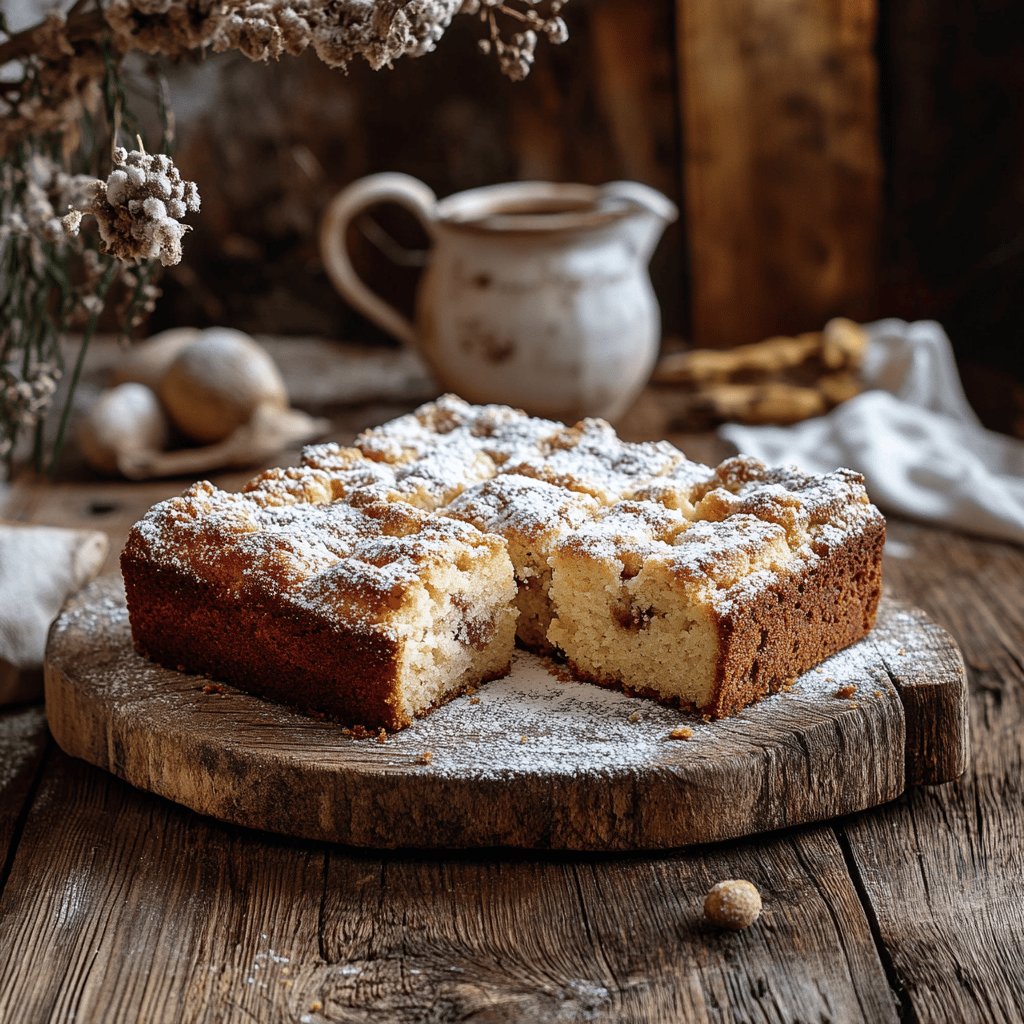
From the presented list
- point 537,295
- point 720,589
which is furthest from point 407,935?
point 537,295

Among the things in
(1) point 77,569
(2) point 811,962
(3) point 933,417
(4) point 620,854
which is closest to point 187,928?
(4) point 620,854

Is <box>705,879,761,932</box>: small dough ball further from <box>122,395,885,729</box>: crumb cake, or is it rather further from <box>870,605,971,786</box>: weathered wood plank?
<box>870,605,971,786</box>: weathered wood plank

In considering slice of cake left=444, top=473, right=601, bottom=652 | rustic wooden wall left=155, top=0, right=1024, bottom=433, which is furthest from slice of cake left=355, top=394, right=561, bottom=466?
rustic wooden wall left=155, top=0, right=1024, bottom=433

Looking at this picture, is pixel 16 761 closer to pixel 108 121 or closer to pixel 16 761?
pixel 16 761

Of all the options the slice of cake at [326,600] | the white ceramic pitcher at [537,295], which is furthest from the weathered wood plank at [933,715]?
the white ceramic pitcher at [537,295]

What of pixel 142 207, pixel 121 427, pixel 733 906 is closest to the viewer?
pixel 142 207

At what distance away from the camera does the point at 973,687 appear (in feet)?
9.18

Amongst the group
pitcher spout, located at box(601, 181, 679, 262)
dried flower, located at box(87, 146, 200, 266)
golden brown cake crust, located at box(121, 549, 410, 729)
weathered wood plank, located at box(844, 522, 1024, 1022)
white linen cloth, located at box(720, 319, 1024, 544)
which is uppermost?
dried flower, located at box(87, 146, 200, 266)

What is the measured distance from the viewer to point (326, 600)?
2262mm

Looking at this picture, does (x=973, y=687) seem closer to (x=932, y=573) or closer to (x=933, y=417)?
(x=932, y=573)

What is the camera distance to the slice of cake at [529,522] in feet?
8.03

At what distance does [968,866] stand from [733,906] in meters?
0.45

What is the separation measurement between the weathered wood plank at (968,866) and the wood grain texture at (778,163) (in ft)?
7.45

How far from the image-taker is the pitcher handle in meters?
4.18
